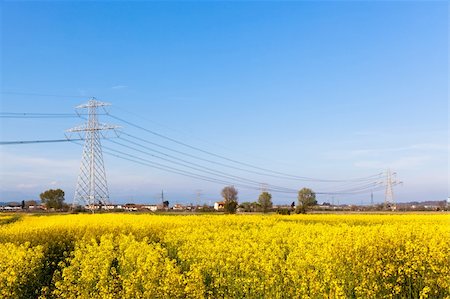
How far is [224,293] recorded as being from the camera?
968cm

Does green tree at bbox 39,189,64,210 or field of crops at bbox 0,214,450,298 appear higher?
green tree at bbox 39,189,64,210

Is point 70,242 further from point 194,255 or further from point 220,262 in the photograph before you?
point 220,262

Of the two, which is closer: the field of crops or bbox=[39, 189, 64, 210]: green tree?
the field of crops

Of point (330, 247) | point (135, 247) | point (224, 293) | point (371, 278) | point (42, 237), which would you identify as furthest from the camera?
point (42, 237)

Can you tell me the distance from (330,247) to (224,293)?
376cm

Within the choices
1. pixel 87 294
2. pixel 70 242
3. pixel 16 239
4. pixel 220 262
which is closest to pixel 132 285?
pixel 87 294

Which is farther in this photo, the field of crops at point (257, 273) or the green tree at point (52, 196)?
the green tree at point (52, 196)

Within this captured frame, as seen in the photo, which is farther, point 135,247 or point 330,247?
point 135,247

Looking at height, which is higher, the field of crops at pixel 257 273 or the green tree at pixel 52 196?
the green tree at pixel 52 196

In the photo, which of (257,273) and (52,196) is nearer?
(257,273)

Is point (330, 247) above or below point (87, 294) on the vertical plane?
above

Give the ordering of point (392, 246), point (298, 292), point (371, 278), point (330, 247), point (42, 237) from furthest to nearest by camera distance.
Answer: point (42, 237)
point (392, 246)
point (330, 247)
point (371, 278)
point (298, 292)

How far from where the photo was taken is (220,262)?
10.8 meters

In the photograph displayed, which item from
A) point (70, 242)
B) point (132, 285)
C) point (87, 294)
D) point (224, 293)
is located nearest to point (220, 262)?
point (224, 293)
